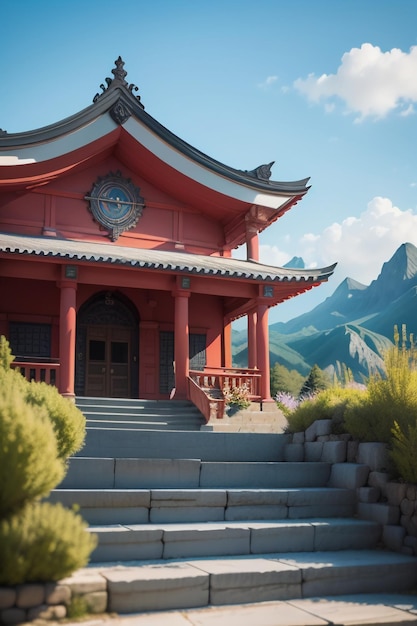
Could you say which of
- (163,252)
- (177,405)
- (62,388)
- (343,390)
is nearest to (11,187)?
(163,252)

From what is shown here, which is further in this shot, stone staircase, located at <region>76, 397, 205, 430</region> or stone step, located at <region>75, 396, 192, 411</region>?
stone step, located at <region>75, 396, 192, 411</region>

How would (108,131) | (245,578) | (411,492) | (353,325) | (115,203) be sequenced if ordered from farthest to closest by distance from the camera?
(353,325)
(115,203)
(108,131)
(411,492)
(245,578)

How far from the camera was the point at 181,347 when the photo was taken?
1444 cm

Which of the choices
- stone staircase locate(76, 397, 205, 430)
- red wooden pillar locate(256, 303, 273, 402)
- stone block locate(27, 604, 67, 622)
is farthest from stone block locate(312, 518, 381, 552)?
red wooden pillar locate(256, 303, 273, 402)

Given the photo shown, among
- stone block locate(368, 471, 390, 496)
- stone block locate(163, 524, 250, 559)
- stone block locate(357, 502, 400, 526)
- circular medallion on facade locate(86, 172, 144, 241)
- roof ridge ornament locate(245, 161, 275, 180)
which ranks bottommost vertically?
stone block locate(163, 524, 250, 559)

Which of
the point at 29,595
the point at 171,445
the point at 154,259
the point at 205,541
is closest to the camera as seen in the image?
the point at 29,595

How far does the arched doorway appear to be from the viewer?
53.2 ft

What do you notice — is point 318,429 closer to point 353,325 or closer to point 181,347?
point 181,347

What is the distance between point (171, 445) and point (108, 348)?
716 cm

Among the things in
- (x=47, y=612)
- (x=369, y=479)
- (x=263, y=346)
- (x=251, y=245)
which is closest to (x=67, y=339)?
(x=263, y=346)

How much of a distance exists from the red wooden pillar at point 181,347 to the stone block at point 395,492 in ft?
21.5

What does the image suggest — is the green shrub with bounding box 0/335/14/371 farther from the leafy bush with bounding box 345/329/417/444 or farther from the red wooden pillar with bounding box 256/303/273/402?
the red wooden pillar with bounding box 256/303/273/402

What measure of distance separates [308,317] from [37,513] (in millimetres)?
78179

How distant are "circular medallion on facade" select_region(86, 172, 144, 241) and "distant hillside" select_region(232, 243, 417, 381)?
99.8 ft
